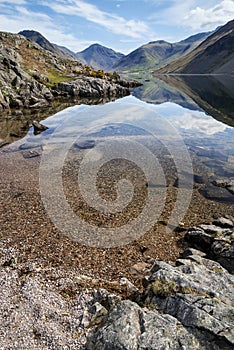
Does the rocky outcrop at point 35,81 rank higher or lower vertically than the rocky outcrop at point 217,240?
higher

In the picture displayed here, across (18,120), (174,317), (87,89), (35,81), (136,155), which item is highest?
(87,89)

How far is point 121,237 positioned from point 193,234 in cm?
555

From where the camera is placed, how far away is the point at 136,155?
4184 cm

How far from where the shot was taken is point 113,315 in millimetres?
11211

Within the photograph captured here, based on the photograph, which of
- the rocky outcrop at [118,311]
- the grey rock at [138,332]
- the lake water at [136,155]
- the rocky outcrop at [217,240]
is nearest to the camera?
the grey rock at [138,332]

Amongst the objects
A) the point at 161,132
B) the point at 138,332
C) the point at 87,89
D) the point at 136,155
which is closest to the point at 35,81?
the point at 87,89

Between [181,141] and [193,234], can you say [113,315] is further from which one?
[181,141]

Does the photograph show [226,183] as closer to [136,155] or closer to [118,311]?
[136,155]

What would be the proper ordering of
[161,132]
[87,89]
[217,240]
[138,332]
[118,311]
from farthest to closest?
[87,89] → [161,132] → [217,240] → [118,311] → [138,332]

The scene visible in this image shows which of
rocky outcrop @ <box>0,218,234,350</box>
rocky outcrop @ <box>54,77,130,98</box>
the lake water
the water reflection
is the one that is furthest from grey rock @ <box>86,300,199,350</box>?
rocky outcrop @ <box>54,77,130,98</box>

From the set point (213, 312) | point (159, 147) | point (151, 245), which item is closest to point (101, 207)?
point (151, 245)

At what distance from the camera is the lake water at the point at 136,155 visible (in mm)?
26431

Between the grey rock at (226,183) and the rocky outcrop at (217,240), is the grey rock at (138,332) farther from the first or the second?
the grey rock at (226,183)

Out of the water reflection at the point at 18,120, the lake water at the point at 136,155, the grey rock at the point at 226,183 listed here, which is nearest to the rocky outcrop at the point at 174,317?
the lake water at the point at 136,155
